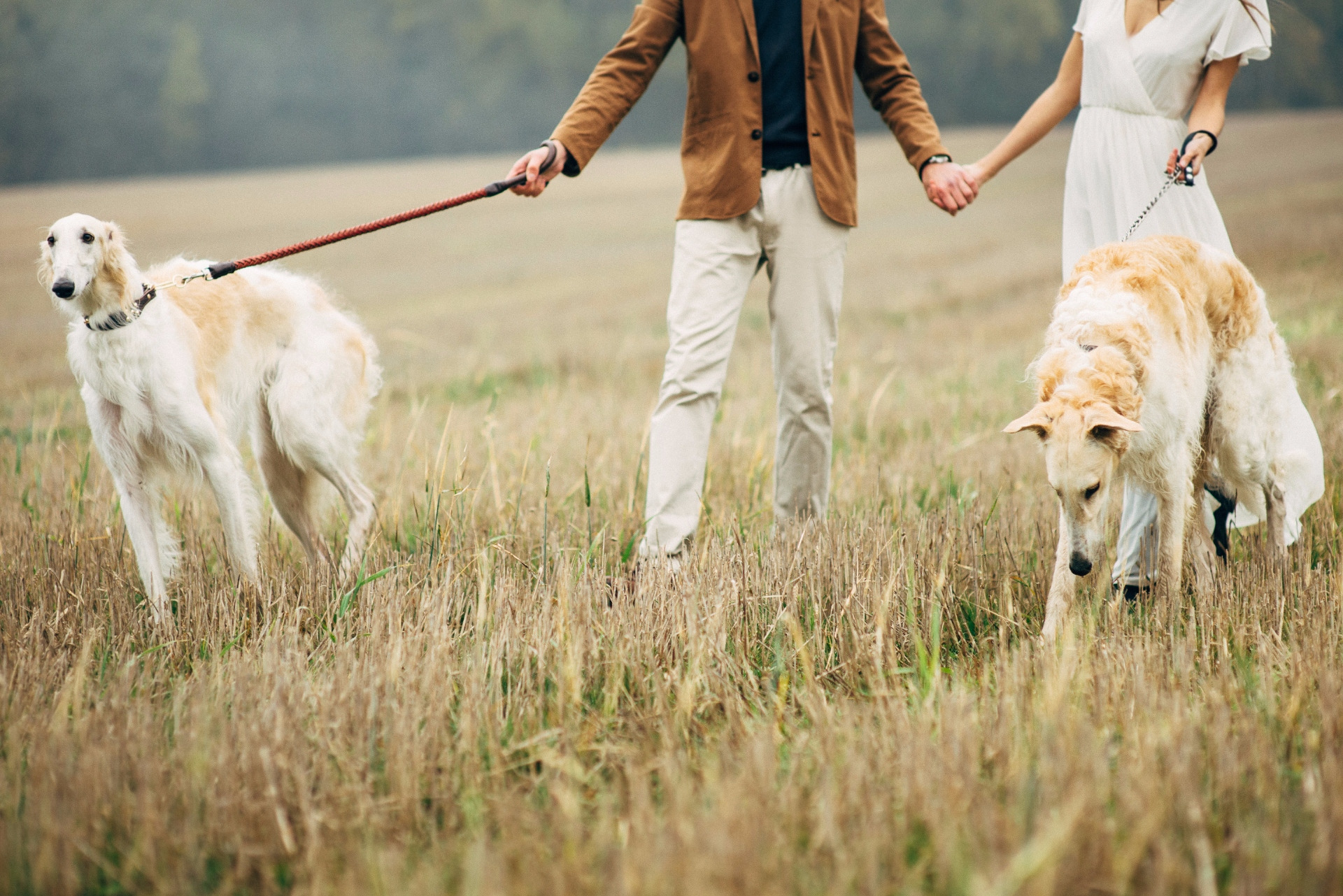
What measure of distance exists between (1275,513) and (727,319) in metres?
2.21

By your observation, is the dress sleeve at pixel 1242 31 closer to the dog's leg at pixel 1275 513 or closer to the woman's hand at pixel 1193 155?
the woman's hand at pixel 1193 155

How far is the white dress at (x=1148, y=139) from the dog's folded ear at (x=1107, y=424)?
0.80 m

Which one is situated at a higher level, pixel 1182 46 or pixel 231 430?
pixel 1182 46

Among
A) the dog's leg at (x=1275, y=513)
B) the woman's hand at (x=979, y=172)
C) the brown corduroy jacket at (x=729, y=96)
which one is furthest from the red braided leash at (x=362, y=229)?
the dog's leg at (x=1275, y=513)

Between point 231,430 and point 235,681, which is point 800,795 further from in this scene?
point 231,430

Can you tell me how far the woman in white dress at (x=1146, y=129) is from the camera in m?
3.44

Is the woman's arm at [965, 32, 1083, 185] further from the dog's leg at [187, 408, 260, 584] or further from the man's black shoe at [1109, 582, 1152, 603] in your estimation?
the dog's leg at [187, 408, 260, 584]

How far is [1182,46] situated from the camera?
3.45 m

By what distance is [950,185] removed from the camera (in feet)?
12.8

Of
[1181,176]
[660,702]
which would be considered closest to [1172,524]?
[1181,176]

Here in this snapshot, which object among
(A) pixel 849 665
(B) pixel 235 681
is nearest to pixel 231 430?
(B) pixel 235 681

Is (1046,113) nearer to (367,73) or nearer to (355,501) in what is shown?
(355,501)

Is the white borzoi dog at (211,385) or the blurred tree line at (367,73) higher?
the blurred tree line at (367,73)

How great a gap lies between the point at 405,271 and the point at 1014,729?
2208 centimetres
